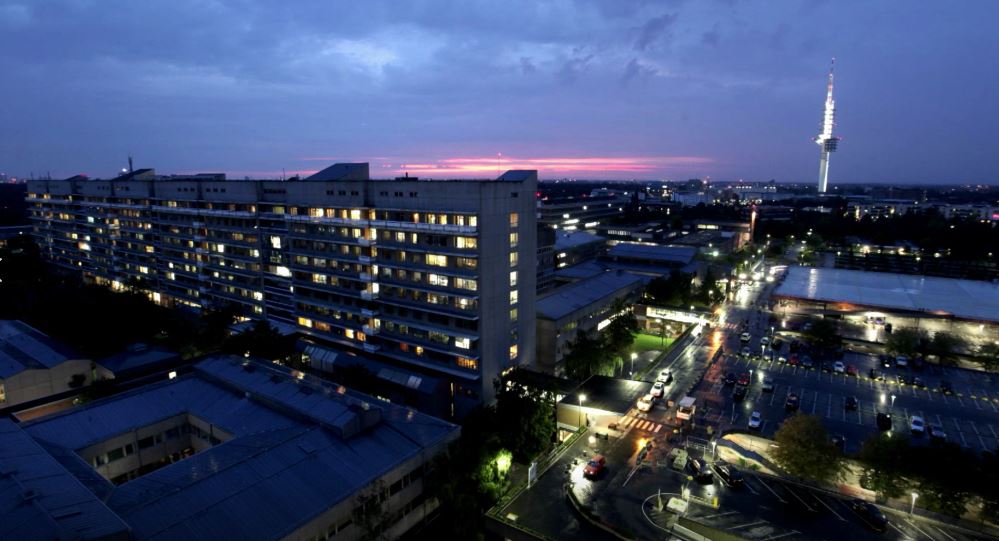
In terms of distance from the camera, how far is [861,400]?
5881cm

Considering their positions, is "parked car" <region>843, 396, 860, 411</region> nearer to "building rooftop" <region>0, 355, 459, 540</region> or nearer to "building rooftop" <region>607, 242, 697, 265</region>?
"building rooftop" <region>0, 355, 459, 540</region>

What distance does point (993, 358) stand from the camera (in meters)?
67.1

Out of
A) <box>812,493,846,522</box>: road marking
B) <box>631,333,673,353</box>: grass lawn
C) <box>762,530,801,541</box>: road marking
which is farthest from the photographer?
<box>631,333,673,353</box>: grass lawn

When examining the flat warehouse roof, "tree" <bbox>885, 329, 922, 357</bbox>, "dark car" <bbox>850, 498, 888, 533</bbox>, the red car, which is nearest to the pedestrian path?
the red car

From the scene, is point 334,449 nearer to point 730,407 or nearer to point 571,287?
point 730,407

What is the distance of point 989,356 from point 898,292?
26703 millimetres

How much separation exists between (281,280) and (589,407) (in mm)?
49272

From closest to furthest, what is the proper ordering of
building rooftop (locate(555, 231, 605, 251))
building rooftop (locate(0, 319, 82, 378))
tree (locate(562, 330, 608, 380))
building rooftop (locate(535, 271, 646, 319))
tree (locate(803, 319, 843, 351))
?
building rooftop (locate(0, 319, 82, 378)) < tree (locate(562, 330, 608, 380)) < building rooftop (locate(535, 271, 646, 319)) < tree (locate(803, 319, 843, 351)) < building rooftop (locate(555, 231, 605, 251))

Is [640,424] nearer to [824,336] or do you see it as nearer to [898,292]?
[824,336]

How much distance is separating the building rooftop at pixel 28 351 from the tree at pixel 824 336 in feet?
304

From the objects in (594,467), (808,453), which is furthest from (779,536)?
(594,467)

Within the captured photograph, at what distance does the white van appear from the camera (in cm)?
5222

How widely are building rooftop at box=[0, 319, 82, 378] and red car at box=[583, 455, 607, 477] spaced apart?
181 ft

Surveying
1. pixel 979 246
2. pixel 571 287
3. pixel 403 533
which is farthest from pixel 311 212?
pixel 979 246
